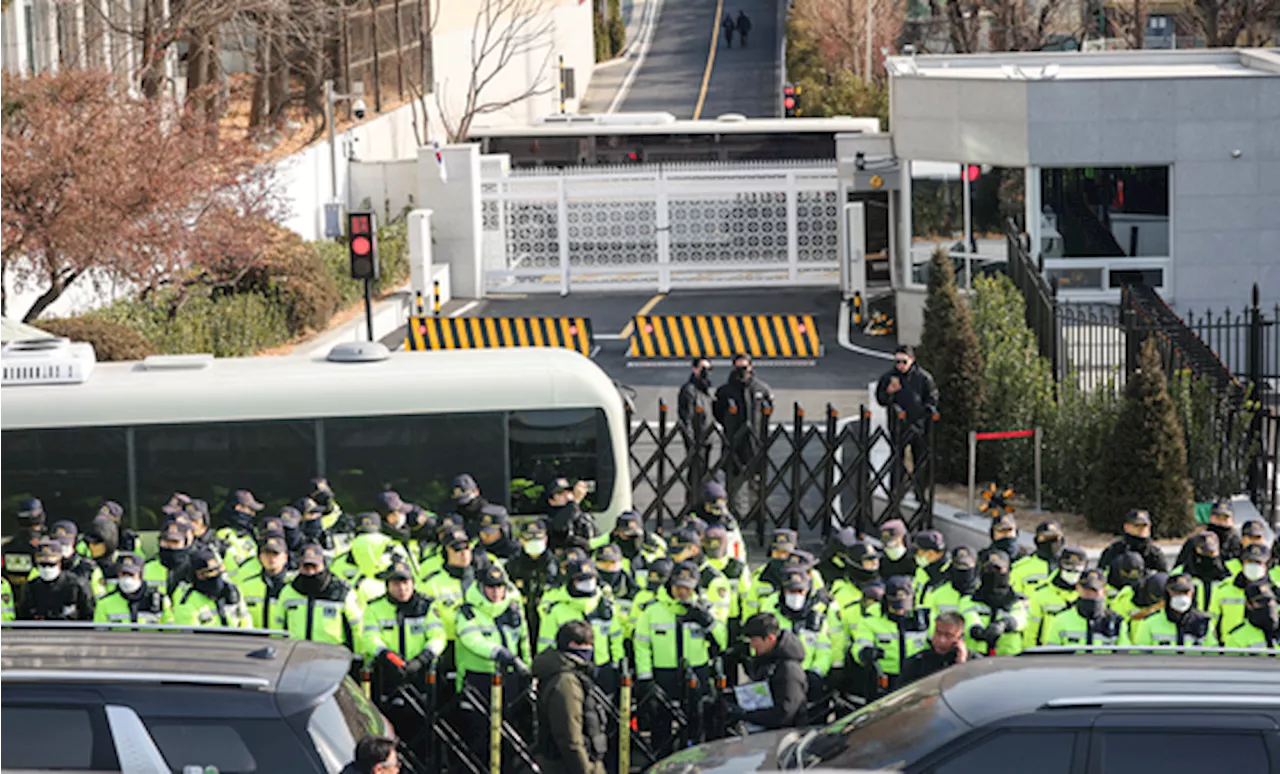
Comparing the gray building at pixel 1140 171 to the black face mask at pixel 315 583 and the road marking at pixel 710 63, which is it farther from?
the road marking at pixel 710 63

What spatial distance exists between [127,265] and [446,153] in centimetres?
1251

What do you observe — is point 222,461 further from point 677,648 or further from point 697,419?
point 677,648

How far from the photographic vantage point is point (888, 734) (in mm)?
8867

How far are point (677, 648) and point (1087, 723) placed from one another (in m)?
3.59

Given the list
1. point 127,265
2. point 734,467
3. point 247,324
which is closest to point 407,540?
point 734,467

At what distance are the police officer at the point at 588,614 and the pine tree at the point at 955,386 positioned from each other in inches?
296

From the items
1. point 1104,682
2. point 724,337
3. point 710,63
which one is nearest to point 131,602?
point 1104,682

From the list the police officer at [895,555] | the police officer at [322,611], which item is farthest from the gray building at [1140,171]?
the police officer at [322,611]

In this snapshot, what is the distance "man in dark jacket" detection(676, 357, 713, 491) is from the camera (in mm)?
17969

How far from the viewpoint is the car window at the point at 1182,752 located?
825 centimetres

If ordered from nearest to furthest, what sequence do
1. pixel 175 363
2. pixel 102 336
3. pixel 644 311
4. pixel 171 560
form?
pixel 171 560 < pixel 175 363 < pixel 102 336 < pixel 644 311

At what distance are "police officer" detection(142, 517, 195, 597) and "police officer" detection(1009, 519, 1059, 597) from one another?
507 cm

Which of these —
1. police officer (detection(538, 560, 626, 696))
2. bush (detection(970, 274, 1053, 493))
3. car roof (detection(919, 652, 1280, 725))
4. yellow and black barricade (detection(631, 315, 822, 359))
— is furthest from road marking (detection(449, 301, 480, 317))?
car roof (detection(919, 652, 1280, 725))

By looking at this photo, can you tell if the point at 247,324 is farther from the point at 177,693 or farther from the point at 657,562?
the point at 177,693
